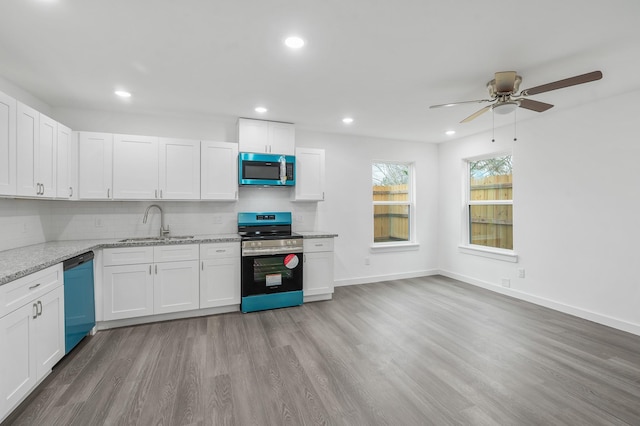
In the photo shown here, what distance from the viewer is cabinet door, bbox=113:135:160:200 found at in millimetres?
3537

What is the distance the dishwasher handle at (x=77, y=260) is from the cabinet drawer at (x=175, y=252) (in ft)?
1.94

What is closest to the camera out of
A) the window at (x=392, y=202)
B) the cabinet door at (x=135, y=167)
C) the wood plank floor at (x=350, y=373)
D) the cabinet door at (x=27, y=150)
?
the wood plank floor at (x=350, y=373)

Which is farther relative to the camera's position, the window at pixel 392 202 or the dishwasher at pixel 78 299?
the window at pixel 392 202

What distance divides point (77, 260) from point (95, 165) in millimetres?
1243

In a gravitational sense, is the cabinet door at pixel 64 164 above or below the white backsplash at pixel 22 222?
above

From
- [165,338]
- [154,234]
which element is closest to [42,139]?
[154,234]

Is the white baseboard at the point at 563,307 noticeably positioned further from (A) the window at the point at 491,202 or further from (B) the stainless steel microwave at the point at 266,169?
(B) the stainless steel microwave at the point at 266,169

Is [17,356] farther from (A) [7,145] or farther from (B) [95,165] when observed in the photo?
(B) [95,165]

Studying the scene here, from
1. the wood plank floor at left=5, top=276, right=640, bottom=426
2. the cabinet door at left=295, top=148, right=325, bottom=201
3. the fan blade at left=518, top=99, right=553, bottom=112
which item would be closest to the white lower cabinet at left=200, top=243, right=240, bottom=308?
the wood plank floor at left=5, top=276, right=640, bottom=426

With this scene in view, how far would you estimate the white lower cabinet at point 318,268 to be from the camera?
4.19 meters

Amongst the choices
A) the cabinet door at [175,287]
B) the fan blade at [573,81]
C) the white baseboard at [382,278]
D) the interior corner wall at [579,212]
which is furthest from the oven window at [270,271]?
the interior corner wall at [579,212]

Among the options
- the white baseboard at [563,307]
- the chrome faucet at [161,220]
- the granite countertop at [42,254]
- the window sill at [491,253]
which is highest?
the chrome faucet at [161,220]

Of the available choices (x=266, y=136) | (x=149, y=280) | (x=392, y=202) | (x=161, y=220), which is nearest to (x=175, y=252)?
(x=149, y=280)

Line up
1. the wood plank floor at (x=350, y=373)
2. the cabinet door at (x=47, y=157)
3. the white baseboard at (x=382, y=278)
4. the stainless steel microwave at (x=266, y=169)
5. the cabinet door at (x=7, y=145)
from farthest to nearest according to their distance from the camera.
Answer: the white baseboard at (x=382, y=278), the stainless steel microwave at (x=266, y=169), the cabinet door at (x=47, y=157), the cabinet door at (x=7, y=145), the wood plank floor at (x=350, y=373)
